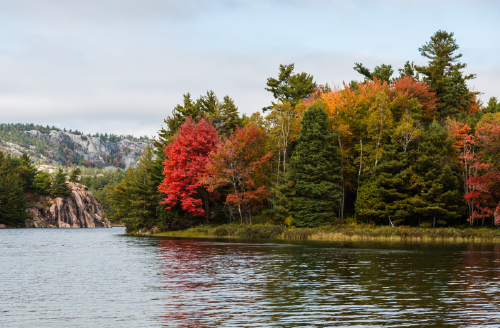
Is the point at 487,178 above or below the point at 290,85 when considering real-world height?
below

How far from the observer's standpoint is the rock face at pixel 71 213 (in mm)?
142375

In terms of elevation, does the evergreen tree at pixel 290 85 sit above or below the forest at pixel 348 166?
above

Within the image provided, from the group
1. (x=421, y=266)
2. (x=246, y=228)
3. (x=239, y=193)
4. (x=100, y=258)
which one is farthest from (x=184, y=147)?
(x=421, y=266)

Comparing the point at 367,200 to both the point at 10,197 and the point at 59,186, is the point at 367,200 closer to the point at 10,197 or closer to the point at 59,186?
the point at 10,197

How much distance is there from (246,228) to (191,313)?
4481 centimetres

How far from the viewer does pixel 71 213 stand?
154 metres

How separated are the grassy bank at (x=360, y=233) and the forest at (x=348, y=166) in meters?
1.93

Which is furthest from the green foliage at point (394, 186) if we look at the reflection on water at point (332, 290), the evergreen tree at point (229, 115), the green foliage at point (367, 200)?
the evergreen tree at point (229, 115)

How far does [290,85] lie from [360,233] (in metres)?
44.3

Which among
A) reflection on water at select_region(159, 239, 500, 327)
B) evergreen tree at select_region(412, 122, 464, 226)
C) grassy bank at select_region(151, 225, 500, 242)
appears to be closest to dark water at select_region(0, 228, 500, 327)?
reflection on water at select_region(159, 239, 500, 327)

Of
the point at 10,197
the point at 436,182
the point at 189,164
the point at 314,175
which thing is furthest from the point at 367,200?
the point at 10,197

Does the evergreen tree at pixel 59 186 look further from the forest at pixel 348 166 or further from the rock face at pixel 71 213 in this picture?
the forest at pixel 348 166

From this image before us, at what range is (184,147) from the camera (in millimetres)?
65562

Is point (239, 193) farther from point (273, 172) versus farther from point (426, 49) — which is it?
point (426, 49)
